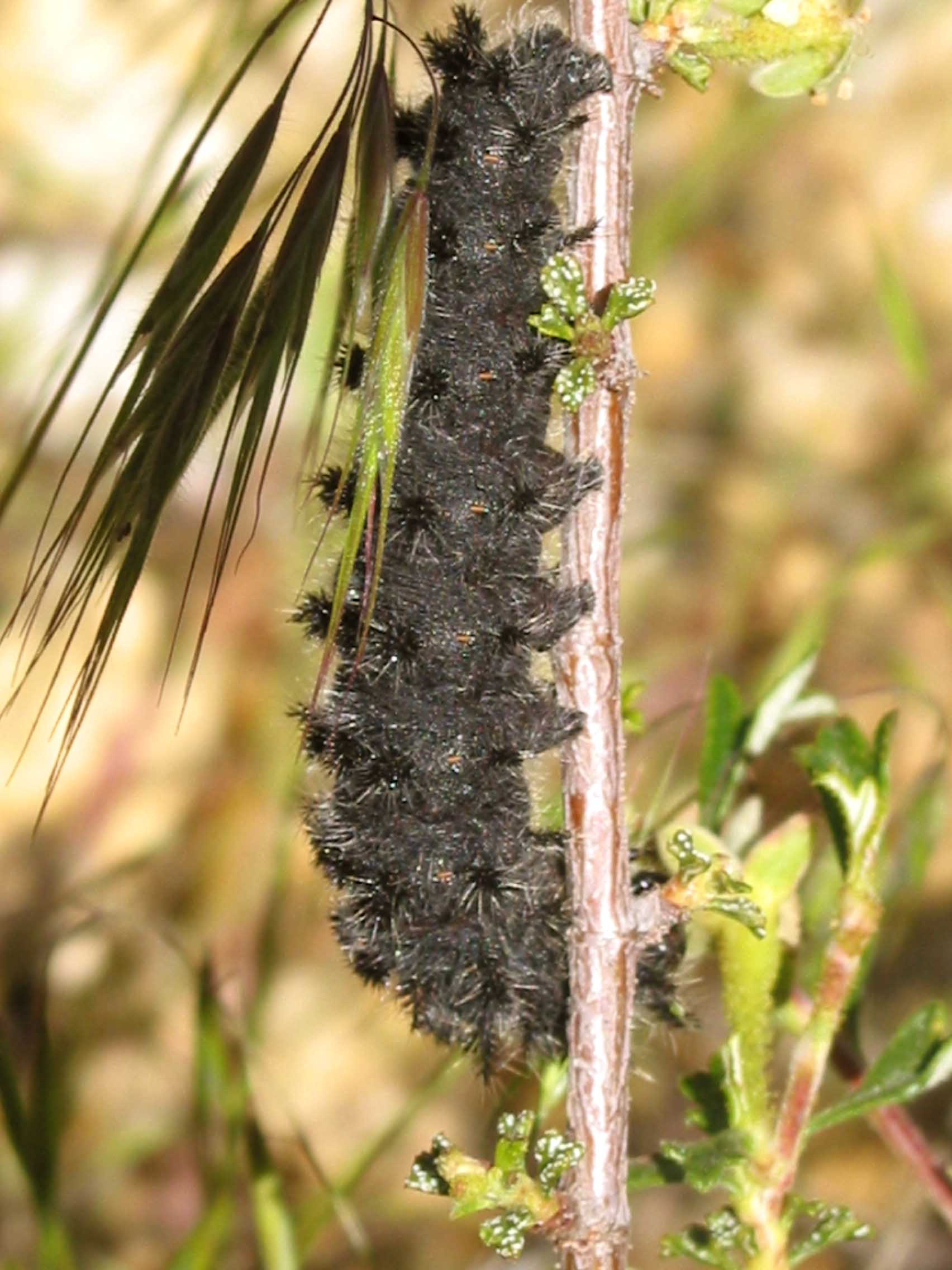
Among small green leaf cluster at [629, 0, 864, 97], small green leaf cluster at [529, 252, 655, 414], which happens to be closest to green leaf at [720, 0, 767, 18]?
small green leaf cluster at [629, 0, 864, 97]

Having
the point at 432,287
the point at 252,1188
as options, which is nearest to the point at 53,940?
the point at 252,1188

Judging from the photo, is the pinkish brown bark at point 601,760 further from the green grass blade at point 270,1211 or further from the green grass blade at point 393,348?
the green grass blade at point 270,1211

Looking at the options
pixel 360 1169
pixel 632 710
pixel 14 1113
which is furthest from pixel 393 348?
pixel 360 1169

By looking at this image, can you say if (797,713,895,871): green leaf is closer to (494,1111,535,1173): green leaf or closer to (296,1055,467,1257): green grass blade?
(494,1111,535,1173): green leaf

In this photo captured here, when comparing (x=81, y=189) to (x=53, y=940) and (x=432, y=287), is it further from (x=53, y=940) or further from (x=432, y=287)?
(x=432, y=287)

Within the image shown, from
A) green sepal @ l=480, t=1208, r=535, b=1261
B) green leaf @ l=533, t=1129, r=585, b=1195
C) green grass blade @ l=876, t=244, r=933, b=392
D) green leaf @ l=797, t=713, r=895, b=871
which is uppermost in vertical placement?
green grass blade @ l=876, t=244, r=933, b=392

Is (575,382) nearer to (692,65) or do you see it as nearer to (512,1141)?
(692,65)
